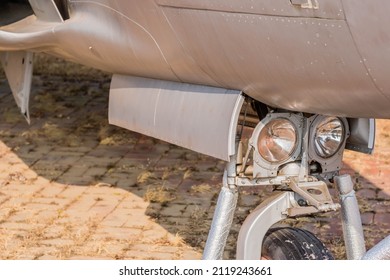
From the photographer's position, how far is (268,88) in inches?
170

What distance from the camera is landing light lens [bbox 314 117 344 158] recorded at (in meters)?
4.87

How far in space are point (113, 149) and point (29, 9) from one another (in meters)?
2.22

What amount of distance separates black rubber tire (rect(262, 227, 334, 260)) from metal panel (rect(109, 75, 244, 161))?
694 millimetres

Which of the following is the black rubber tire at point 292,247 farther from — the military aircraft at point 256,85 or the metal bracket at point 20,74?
the metal bracket at point 20,74

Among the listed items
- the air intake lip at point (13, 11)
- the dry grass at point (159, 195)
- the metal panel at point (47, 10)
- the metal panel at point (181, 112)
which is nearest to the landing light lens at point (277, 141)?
the metal panel at point (181, 112)

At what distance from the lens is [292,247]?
198 inches

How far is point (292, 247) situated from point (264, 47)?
4.37 feet

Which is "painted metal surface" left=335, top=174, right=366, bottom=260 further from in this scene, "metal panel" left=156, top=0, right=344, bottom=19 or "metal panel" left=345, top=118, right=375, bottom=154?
"metal panel" left=156, top=0, right=344, bottom=19

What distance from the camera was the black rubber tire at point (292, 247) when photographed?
4.98 metres

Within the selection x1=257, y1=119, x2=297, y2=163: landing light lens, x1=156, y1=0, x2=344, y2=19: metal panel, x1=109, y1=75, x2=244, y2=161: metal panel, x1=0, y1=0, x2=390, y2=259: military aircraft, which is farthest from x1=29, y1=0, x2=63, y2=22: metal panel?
x1=257, y1=119, x2=297, y2=163: landing light lens

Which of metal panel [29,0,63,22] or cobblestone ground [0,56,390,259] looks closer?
metal panel [29,0,63,22]

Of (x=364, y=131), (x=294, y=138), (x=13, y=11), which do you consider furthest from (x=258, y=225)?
(x=13, y=11)

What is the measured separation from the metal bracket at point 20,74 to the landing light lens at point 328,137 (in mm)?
2756

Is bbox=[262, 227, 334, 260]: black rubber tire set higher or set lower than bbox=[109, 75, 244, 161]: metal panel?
lower
